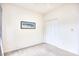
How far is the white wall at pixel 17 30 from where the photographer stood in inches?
53.0

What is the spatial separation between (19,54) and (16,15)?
2.20ft

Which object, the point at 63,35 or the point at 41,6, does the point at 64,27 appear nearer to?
the point at 63,35

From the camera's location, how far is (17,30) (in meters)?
1.40

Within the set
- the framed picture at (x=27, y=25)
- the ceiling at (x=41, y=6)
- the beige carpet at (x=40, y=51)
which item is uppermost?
the ceiling at (x=41, y=6)

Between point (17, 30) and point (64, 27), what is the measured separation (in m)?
0.83

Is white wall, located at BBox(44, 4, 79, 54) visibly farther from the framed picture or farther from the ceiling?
the framed picture

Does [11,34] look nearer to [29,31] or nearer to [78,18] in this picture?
[29,31]

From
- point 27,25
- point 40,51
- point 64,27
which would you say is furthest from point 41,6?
point 40,51

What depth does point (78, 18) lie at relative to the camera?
1.38 meters

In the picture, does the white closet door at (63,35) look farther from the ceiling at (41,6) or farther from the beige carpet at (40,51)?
the ceiling at (41,6)

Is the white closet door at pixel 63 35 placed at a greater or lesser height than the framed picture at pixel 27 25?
lesser

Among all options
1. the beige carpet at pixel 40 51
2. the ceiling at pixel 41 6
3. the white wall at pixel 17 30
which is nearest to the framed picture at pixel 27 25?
the white wall at pixel 17 30

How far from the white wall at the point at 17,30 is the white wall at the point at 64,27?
18cm

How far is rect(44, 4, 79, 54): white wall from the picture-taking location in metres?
1.38
